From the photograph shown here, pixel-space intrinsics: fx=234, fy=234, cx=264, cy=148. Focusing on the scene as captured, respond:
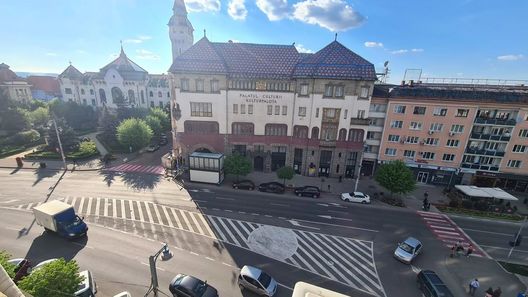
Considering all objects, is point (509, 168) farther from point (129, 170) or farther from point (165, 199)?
point (129, 170)

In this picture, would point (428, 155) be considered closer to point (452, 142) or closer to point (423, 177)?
point (452, 142)

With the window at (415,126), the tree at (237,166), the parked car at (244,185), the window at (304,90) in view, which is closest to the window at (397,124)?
the window at (415,126)

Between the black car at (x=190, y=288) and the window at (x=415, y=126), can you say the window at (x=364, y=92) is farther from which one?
the black car at (x=190, y=288)

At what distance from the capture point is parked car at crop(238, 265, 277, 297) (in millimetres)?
21594

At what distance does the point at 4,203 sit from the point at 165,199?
2320cm

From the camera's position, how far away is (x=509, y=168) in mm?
47906

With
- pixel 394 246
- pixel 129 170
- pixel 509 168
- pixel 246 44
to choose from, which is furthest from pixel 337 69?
pixel 129 170

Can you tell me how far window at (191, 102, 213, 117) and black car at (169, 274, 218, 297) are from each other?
35.7m

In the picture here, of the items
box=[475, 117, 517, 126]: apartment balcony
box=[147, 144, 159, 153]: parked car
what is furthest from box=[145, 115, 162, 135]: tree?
box=[475, 117, 517, 126]: apartment balcony

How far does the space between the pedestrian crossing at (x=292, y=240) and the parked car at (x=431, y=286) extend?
3.98 metres

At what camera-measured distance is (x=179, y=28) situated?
94.1 meters

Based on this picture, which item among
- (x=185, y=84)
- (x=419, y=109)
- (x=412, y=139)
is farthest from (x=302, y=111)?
(x=185, y=84)

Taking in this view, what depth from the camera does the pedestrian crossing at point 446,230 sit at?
3212 centimetres

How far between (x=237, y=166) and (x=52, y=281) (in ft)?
103
